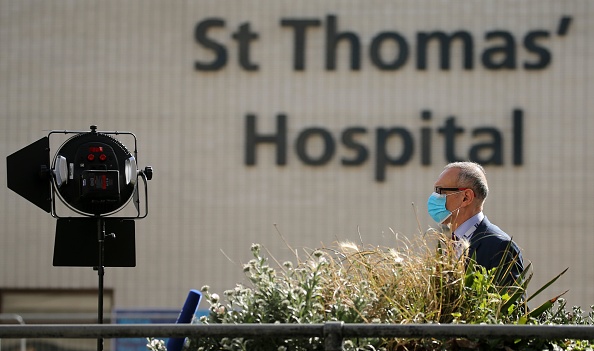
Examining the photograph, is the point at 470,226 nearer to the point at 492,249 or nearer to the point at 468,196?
the point at 468,196

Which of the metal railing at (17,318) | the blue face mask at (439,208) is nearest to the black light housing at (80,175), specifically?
the blue face mask at (439,208)

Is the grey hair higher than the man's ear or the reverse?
higher

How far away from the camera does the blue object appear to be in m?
3.83

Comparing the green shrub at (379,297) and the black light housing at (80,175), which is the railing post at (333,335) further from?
the black light housing at (80,175)

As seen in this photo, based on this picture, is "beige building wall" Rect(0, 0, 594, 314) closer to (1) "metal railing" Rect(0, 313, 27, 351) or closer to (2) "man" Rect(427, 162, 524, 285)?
(1) "metal railing" Rect(0, 313, 27, 351)

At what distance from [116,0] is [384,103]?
487 centimetres

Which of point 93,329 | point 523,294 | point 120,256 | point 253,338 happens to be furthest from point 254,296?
point 120,256

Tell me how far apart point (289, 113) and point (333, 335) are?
50.2 ft

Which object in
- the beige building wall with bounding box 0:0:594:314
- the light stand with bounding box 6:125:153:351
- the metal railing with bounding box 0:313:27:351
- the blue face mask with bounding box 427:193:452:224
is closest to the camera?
the blue face mask with bounding box 427:193:452:224

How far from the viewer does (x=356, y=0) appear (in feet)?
61.3

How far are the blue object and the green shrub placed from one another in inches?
1.4

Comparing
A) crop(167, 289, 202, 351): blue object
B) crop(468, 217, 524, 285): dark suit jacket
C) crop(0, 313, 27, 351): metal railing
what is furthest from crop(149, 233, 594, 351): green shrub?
crop(0, 313, 27, 351): metal railing

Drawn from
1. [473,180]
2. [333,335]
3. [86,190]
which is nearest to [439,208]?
[473,180]

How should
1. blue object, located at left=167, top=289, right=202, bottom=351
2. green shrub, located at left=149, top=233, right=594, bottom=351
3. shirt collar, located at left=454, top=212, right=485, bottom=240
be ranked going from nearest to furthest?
green shrub, located at left=149, top=233, right=594, bottom=351 < blue object, located at left=167, top=289, right=202, bottom=351 < shirt collar, located at left=454, top=212, right=485, bottom=240
